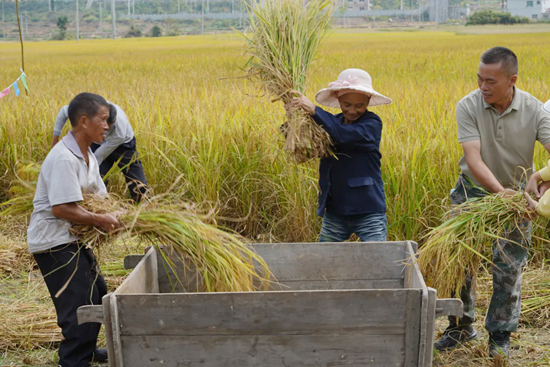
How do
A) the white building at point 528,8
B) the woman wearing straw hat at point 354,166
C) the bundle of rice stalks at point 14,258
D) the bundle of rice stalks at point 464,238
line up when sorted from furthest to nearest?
the white building at point 528,8 < the bundle of rice stalks at point 14,258 < the woman wearing straw hat at point 354,166 < the bundle of rice stalks at point 464,238

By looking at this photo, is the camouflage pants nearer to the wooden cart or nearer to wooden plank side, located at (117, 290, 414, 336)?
the wooden cart

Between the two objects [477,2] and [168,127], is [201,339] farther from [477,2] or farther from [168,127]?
[477,2]

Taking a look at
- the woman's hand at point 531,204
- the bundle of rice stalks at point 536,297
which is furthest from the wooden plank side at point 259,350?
the bundle of rice stalks at point 536,297

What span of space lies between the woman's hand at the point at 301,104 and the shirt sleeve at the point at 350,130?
0.03 metres

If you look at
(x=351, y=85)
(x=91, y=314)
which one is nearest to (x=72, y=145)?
(x=91, y=314)

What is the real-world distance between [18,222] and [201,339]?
339 centimetres

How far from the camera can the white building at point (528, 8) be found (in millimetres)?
91231

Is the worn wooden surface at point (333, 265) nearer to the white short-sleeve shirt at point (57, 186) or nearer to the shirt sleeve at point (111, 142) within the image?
the white short-sleeve shirt at point (57, 186)

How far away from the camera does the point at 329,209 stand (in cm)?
295

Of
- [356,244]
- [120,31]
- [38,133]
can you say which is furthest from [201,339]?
[120,31]

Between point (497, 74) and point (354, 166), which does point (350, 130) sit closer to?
point (354, 166)

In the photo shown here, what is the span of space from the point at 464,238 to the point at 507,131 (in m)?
0.61

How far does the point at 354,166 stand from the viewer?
2852mm

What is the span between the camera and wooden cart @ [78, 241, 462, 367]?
1942 millimetres
